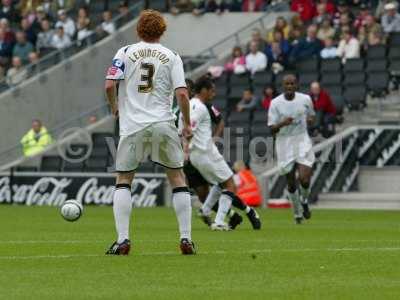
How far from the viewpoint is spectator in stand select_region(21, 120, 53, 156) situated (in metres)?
34.0

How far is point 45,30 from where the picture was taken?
37.6 meters

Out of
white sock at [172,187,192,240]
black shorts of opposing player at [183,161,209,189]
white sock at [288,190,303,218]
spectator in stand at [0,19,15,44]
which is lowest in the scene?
white sock at [288,190,303,218]

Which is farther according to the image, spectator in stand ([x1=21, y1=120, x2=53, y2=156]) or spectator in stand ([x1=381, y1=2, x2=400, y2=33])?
spectator in stand ([x1=21, y1=120, x2=53, y2=156])

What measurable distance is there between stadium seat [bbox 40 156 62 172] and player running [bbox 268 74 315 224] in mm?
11592

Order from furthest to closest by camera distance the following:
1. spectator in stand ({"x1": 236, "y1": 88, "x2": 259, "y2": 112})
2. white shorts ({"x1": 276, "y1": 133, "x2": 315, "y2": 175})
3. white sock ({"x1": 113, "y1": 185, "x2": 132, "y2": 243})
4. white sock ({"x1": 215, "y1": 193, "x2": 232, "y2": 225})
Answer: spectator in stand ({"x1": 236, "y1": 88, "x2": 259, "y2": 112})
white shorts ({"x1": 276, "y1": 133, "x2": 315, "y2": 175})
white sock ({"x1": 215, "y1": 193, "x2": 232, "y2": 225})
white sock ({"x1": 113, "y1": 185, "x2": 132, "y2": 243})

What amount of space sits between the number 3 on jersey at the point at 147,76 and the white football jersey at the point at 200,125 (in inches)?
229

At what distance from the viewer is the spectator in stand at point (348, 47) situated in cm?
3120

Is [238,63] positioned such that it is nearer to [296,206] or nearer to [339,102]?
[339,102]

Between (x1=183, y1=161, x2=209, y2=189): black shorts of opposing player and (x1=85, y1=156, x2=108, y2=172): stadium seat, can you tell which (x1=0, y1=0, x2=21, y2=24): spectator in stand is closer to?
(x1=85, y1=156, x2=108, y2=172): stadium seat

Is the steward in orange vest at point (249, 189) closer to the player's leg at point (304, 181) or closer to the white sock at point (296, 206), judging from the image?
the player's leg at point (304, 181)

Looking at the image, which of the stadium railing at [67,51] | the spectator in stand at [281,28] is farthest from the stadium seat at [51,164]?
the spectator in stand at [281,28]

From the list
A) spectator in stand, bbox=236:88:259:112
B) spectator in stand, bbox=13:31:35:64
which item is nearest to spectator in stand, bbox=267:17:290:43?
spectator in stand, bbox=236:88:259:112

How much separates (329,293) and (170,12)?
27716mm

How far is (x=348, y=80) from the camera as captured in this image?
1219 inches
